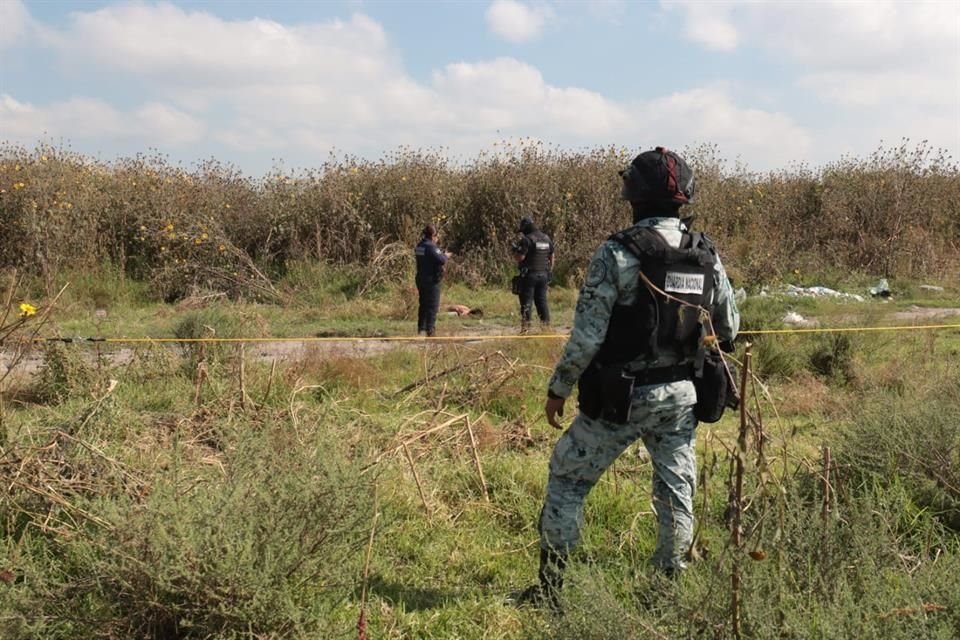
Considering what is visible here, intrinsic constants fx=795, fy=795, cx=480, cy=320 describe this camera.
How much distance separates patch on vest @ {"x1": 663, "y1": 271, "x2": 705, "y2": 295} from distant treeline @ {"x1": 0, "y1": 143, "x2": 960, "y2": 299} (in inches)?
434

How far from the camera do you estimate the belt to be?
2.98 m

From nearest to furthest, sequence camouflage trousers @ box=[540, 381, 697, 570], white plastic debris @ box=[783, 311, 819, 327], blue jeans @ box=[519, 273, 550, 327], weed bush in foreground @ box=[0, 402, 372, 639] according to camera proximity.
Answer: weed bush in foreground @ box=[0, 402, 372, 639]
camouflage trousers @ box=[540, 381, 697, 570]
white plastic debris @ box=[783, 311, 819, 327]
blue jeans @ box=[519, 273, 550, 327]

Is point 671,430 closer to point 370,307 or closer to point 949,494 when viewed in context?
point 949,494

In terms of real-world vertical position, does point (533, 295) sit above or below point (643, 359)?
below

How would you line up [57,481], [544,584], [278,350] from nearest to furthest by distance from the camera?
[544,584] < [57,481] < [278,350]

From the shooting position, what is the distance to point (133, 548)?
259cm

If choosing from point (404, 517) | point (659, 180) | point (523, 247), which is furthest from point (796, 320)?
point (659, 180)

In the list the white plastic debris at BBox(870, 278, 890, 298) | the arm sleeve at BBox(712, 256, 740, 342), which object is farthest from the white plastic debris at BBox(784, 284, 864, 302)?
the arm sleeve at BBox(712, 256, 740, 342)

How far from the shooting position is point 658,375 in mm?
2992

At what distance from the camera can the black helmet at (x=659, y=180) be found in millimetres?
3012

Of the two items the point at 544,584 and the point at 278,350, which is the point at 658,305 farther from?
the point at 278,350

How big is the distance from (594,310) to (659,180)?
22.0 inches

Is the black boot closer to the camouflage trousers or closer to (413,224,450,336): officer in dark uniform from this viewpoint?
the camouflage trousers

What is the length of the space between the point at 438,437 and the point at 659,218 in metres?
2.23
